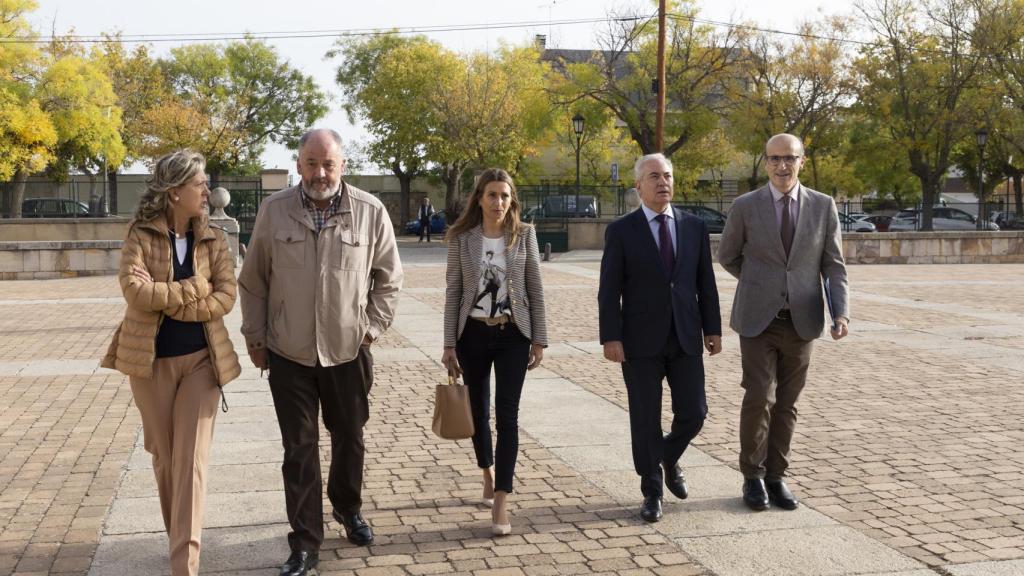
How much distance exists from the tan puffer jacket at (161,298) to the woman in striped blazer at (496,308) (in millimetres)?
1121

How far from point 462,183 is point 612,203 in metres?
21.0

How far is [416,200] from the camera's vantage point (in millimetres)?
55781

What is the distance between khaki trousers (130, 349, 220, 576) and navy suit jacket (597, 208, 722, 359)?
1.93m

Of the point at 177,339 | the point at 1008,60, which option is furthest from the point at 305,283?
the point at 1008,60

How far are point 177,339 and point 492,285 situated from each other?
1509mm

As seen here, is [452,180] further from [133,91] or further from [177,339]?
[177,339]

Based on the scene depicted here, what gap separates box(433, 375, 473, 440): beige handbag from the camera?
4.89 m

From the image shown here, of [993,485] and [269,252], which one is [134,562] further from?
[993,485]

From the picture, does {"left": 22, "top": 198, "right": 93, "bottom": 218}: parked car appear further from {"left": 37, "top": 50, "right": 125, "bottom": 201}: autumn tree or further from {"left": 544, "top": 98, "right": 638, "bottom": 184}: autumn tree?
{"left": 544, "top": 98, "right": 638, "bottom": 184}: autumn tree

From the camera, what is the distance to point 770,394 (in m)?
5.37

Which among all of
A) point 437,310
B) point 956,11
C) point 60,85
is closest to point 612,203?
point 956,11

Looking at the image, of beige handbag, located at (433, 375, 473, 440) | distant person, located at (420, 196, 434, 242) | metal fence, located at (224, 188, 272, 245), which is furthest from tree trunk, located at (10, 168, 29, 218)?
beige handbag, located at (433, 375, 473, 440)

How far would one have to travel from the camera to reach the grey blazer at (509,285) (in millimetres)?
5074

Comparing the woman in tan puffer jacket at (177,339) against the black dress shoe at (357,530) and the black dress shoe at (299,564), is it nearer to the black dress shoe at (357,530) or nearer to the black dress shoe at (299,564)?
the black dress shoe at (299,564)
